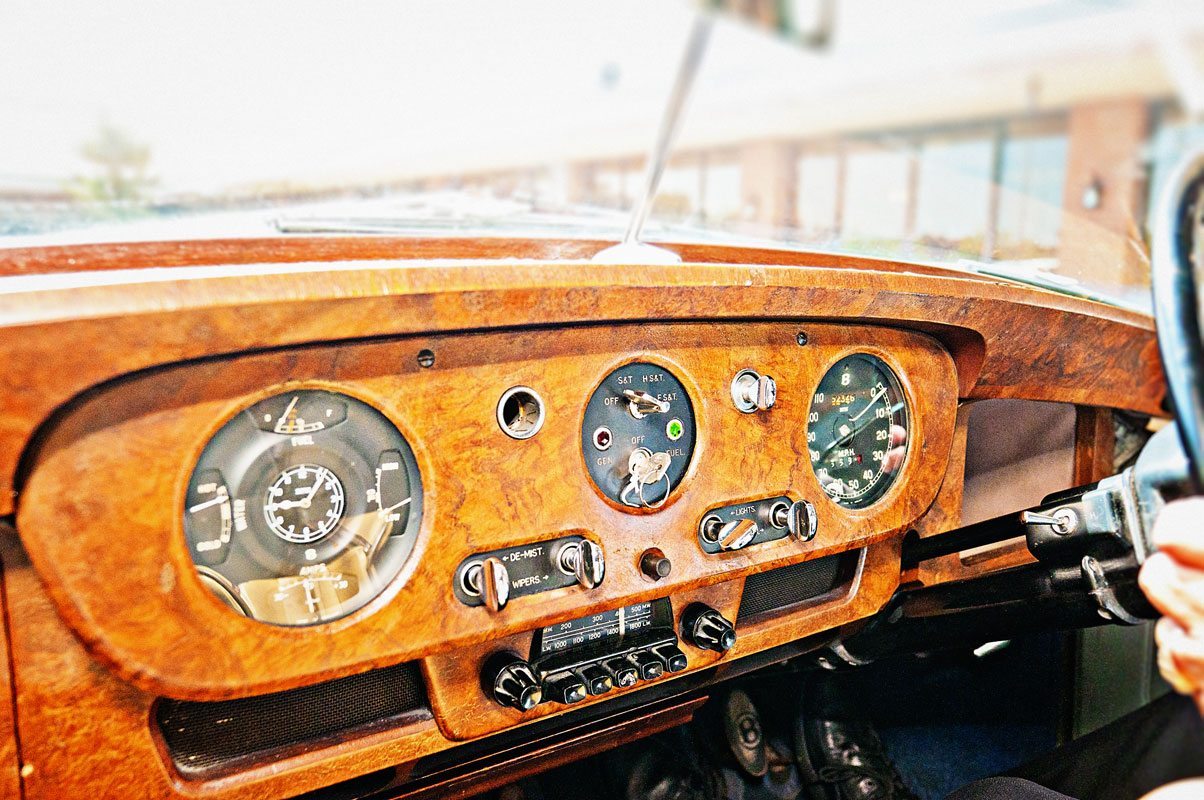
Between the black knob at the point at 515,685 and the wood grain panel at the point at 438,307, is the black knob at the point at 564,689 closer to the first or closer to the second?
the black knob at the point at 515,685

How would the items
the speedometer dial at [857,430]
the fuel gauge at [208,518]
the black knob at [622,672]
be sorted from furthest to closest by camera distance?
the speedometer dial at [857,430], the black knob at [622,672], the fuel gauge at [208,518]

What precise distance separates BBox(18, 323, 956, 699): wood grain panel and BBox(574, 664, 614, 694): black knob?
15 centimetres

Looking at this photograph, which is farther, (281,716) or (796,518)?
(796,518)

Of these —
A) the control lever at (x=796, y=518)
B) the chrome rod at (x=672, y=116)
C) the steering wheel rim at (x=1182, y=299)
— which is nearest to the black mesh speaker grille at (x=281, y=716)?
the control lever at (x=796, y=518)

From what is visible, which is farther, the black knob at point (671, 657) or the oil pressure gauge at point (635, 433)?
the black knob at point (671, 657)

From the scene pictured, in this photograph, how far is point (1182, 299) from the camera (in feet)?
3.12

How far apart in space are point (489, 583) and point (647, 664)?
1.32 ft

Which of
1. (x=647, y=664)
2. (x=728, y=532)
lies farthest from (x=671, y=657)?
(x=728, y=532)

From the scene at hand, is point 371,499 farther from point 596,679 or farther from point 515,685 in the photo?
point 596,679

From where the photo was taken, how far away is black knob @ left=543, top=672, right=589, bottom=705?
4.66 feet

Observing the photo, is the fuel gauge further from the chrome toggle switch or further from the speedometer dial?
the speedometer dial

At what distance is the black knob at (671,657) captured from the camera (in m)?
1.53

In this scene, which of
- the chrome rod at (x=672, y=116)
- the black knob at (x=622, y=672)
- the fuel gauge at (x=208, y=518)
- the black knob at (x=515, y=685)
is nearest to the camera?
the chrome rod at (x=672, y=116)

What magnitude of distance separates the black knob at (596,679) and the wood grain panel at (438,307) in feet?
2.06
